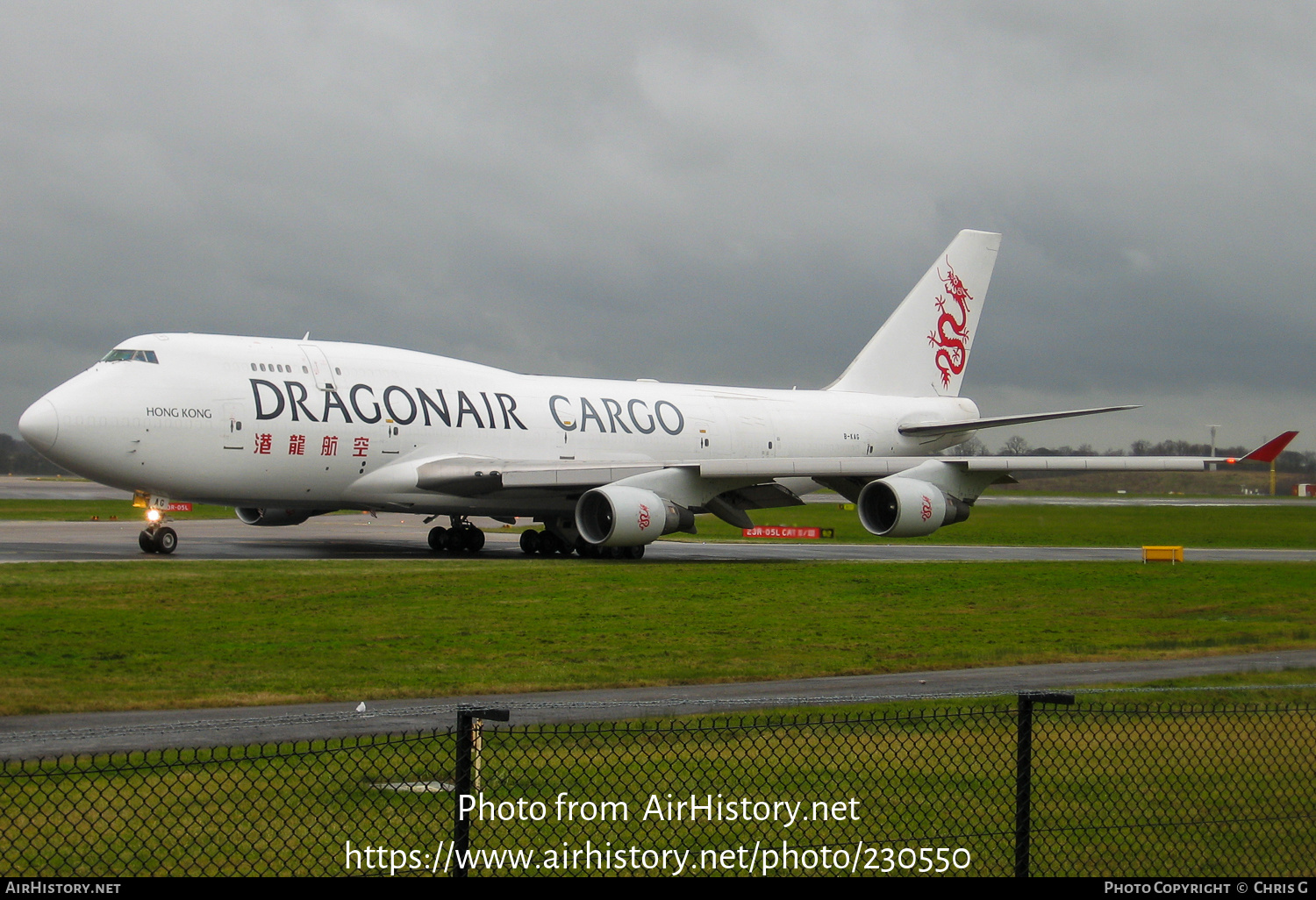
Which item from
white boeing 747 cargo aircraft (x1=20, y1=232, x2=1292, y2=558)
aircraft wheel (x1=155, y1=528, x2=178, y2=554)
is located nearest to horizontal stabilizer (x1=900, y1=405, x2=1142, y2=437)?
white boeing 747 cargo aircraft (x1=20, y1=232, x2=1292, y2=558)

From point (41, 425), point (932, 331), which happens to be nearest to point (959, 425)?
point (932, 331)

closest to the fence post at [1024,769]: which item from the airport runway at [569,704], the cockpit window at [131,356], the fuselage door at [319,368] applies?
the airport runway at [569,704]

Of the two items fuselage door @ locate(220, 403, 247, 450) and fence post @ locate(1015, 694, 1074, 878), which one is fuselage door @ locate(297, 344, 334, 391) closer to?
fuselage door @ locate(220, 403, 247, 450)

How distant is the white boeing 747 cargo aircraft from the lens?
27.5 metres

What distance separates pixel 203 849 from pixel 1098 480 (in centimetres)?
12749

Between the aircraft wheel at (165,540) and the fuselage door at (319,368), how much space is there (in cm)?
450

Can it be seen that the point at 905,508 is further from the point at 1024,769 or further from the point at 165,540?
the point at 1024,769

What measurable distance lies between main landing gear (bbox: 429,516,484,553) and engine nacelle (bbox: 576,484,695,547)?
4276 mm

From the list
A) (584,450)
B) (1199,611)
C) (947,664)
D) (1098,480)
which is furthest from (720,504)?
(1098,480)

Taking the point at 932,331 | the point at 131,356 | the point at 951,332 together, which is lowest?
the point at 131,356

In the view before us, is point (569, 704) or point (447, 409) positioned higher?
point (447, 409)

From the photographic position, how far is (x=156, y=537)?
2806 centimetres

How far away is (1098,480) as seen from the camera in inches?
4980

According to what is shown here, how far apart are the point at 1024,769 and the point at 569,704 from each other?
9.75 ft
